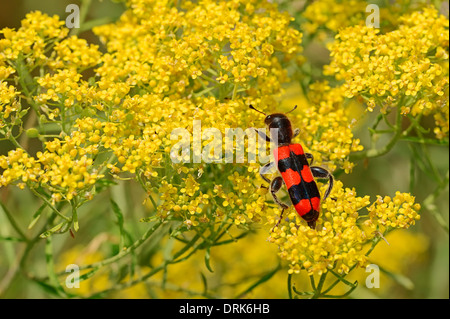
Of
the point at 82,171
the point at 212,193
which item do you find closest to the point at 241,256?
the point at 212,193

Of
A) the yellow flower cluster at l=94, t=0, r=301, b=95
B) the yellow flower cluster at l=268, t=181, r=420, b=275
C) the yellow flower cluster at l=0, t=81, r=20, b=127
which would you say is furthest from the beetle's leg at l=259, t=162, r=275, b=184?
the yellow flower cluster at l=0, t=81, r=20, b=127

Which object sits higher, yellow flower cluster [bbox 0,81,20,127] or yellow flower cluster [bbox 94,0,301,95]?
yellow flower cluster [bbox 94,0,301,95]

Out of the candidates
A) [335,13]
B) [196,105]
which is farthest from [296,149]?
[335,13]

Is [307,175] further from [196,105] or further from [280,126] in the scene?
[196,105]

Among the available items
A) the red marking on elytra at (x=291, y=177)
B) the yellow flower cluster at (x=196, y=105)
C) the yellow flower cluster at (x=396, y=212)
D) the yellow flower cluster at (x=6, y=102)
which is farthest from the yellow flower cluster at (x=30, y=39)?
the yellow flower cluster at (x=396, y=212)

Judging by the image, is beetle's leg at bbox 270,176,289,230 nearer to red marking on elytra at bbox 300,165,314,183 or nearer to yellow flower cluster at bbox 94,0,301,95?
red marking on elytra at bbox 300,165,314,183

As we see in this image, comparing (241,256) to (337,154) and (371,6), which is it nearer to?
(337,154)

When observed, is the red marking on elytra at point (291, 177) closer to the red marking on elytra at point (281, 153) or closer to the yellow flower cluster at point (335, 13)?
the red marking on elytra at point (281, 153)
